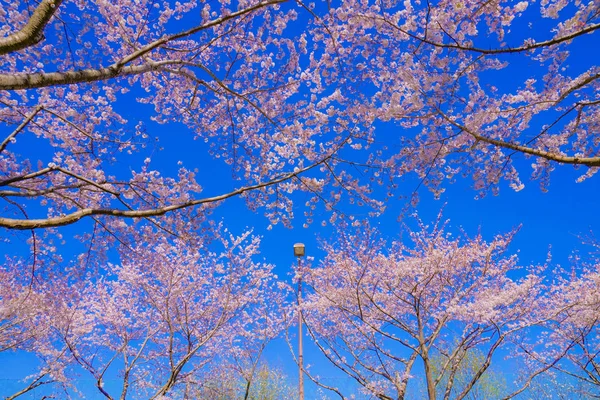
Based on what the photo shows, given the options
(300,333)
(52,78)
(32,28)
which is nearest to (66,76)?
(52,78)

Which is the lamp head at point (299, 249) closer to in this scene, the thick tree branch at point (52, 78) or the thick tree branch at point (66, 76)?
the thick tree branch at point (66, 76)

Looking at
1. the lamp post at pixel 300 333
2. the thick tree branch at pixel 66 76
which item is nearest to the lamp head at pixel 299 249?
the lamp post at pixel 300 333

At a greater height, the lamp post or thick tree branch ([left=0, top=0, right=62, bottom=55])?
the lamp post

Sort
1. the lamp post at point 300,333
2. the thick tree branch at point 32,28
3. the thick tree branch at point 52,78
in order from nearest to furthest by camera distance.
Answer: the thick tree branch at point 32,28 < the thick tree branch at point 52,78 < the lamp post at point 300,333

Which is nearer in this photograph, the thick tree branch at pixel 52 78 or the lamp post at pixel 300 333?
the thick tree branch at pixel 52 78

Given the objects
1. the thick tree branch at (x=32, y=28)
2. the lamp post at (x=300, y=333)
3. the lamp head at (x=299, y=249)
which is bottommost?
the thick tree branch at (x=32, y=28)

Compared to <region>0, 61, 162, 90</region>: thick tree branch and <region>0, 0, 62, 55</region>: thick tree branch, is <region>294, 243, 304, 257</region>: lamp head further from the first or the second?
<region>0, 0, 62, 55</region>: thick tree branch

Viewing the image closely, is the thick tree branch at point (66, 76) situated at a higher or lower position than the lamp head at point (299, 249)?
lower

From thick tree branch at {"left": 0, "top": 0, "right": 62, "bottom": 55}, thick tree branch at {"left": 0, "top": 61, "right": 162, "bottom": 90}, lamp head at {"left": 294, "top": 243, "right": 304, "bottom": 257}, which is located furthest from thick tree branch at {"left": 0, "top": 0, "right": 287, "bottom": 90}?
lamp head at {"left": 294, "top": 243, "right": 304, "bottom": 257}

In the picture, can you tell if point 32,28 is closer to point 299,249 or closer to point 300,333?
point 299,249

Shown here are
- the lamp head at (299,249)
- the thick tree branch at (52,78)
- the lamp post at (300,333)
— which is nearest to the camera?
the thick tree branch at (52,78)

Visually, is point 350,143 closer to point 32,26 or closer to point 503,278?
point 32,26

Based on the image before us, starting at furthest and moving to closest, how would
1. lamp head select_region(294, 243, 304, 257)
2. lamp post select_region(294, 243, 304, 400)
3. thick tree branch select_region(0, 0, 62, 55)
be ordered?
1. lamp head select_region(294, 243, 304, 257)
2. lamp post select_region(294, 243, 304, 400)
3. thick tree branch select_region(0, 0, 62, 55)

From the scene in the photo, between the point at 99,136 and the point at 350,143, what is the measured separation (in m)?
3.29
